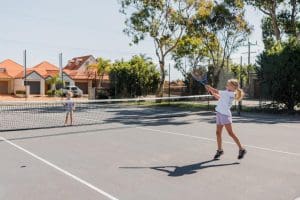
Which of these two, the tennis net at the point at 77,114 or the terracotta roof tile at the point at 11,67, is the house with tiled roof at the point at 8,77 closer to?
the terracotta roof tile at the point at 11,67

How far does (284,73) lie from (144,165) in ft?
49.2

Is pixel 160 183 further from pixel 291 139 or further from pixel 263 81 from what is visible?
pixel 263 81

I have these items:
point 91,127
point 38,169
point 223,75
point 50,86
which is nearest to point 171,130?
point 91,127

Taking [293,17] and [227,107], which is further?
[293,17]

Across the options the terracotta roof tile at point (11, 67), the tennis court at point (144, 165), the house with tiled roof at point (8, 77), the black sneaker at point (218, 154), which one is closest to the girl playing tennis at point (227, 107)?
the black sneaker at point (218, 154)

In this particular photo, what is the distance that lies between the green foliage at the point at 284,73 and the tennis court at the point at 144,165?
8106 millimetres

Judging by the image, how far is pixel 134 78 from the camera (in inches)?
1547

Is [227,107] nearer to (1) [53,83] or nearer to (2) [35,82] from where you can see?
(1) [53,83]

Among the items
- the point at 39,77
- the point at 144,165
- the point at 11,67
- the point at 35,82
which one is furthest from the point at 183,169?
the point at 11,67

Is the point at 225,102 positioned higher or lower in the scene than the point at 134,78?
lower

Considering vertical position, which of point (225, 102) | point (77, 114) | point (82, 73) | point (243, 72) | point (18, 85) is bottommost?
point (77, 114)

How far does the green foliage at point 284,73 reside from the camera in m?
21.3

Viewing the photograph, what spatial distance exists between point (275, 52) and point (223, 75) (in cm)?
1866

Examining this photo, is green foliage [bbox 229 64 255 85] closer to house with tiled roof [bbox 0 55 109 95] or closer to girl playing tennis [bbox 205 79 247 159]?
girl playing tennis [bbox 205 79 247 159]
